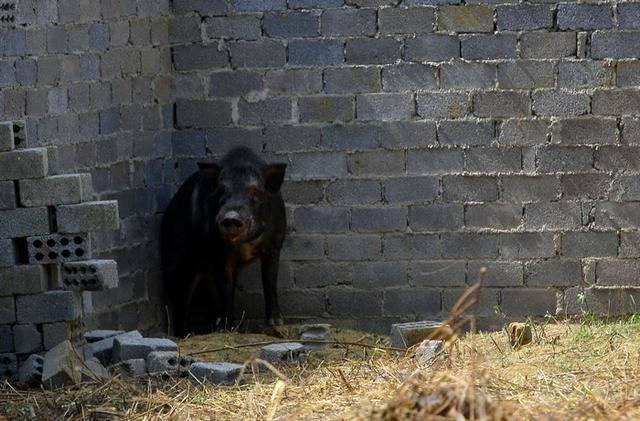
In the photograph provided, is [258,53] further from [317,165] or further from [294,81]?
[317,165]

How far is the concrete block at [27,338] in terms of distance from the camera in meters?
8.86

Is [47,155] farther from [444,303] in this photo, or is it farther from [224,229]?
[444,303]

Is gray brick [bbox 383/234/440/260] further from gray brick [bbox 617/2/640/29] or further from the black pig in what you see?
gray brick [bbox 617/2/640/29]

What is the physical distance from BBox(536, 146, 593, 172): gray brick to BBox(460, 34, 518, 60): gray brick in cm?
78

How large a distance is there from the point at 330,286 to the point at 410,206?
0.89 meters

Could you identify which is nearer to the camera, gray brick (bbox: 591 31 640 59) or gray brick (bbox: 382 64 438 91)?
gray brick (bbox: 591 31 640 59)

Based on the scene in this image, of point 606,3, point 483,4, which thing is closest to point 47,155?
point 483,4

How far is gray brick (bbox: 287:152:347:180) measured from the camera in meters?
11.1

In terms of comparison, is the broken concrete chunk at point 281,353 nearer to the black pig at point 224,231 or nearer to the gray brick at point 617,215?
the black pig at point 224,231

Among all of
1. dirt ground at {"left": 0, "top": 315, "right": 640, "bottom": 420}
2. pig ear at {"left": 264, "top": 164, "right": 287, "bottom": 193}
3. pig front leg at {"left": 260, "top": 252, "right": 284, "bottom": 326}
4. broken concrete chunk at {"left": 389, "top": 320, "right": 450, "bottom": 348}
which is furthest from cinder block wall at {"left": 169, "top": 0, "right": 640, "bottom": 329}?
broken concrete chunk at {"left": 389, "top": 320, "right": 450, "bottom": 348}

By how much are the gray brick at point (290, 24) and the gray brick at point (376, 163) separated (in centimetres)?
101

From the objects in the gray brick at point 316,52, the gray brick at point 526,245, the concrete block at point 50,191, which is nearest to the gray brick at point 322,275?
the gray brick at point 526,245

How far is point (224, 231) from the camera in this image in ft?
34.6

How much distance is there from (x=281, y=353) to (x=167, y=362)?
81cm
